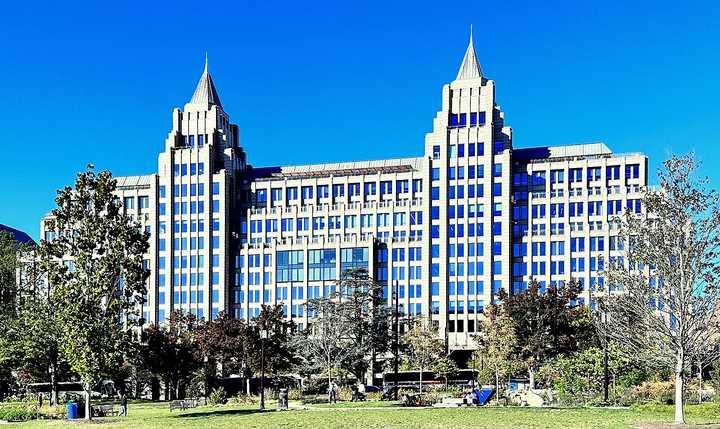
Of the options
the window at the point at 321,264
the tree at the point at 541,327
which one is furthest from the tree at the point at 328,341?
the window at the point at 321,264

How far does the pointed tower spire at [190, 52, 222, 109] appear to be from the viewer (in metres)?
126

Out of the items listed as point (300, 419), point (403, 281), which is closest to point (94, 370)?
point (300, 419)

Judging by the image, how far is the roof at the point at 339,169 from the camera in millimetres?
122312

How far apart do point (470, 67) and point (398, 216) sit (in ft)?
72.0

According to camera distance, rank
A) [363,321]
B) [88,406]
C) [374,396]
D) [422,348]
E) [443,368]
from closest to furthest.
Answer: [88,406]
[374,396]
[363,321]
[443,368]
[422,348]

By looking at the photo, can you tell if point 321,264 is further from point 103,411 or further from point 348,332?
point 103,411

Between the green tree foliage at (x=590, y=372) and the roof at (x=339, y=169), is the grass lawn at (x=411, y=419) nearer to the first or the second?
the green tree foliage at (x=590, y=372)

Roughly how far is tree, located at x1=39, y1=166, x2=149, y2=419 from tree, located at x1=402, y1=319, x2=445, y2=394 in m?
45.3

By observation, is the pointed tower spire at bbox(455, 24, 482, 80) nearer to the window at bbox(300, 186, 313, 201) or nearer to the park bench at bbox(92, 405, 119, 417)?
the window at bbox(300, 186, 313, 201)

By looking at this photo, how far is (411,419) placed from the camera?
39625 mm

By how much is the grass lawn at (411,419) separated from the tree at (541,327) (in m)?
20.1

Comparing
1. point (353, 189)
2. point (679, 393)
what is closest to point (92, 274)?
point (679, 393)

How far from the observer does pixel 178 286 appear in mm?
121562

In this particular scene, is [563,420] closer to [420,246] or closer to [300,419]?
[300,419]
